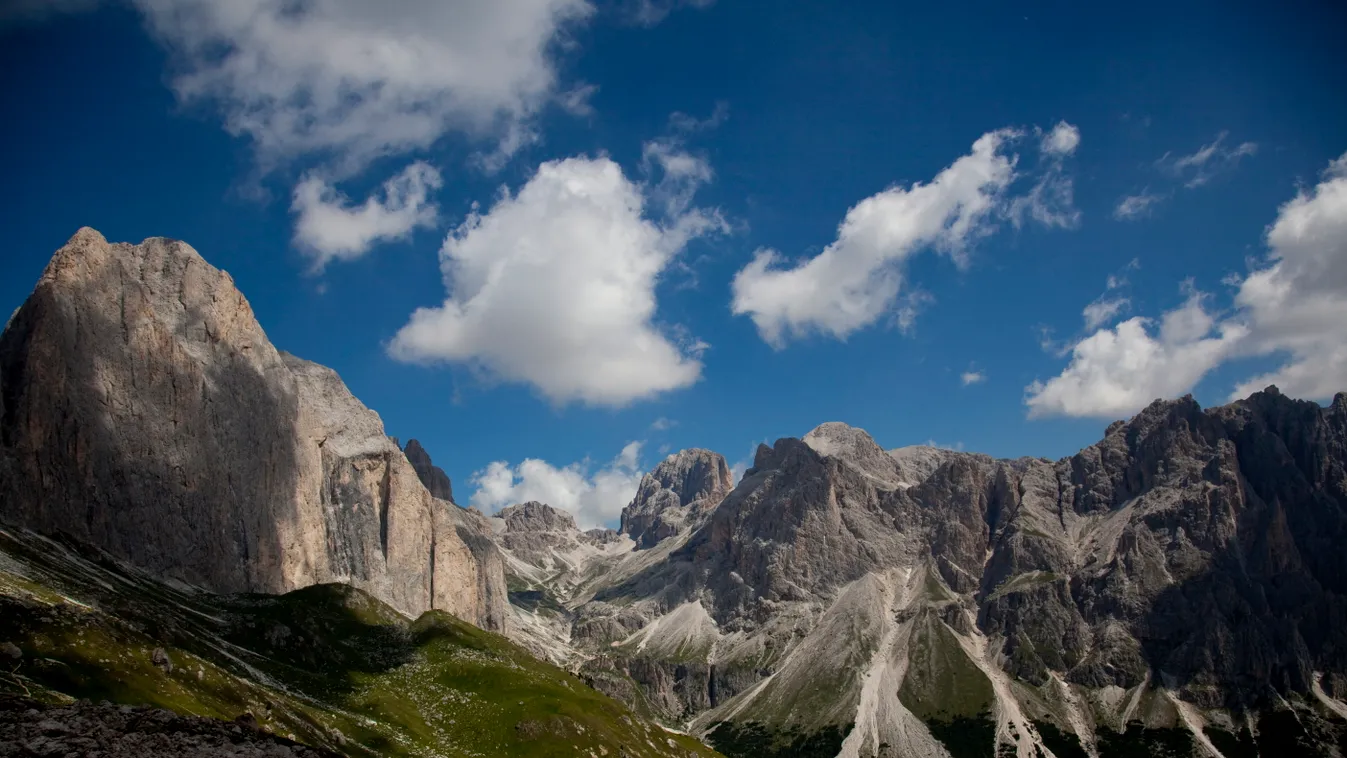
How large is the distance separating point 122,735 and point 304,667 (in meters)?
114

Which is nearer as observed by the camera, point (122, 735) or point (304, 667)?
point (122, 735)

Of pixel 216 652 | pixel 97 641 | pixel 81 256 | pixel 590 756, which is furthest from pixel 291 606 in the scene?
pixel 81 256

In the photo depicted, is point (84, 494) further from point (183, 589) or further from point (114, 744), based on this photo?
point (114, 744)

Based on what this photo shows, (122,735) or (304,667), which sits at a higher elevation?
(304,667)

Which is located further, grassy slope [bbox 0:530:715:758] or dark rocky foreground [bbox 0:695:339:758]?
grassy slope [bbox 0:530:715:758]

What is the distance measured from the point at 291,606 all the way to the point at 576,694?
60996mm

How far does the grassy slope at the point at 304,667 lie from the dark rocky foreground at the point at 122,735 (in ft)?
100

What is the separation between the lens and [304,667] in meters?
130

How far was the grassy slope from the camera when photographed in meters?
69.4

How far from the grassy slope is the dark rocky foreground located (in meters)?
30.6

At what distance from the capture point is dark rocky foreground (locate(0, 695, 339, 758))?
28234 millimetres

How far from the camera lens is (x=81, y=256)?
19662 cm

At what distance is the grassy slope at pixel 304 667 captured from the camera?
228 feet

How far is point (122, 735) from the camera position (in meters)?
29.5
